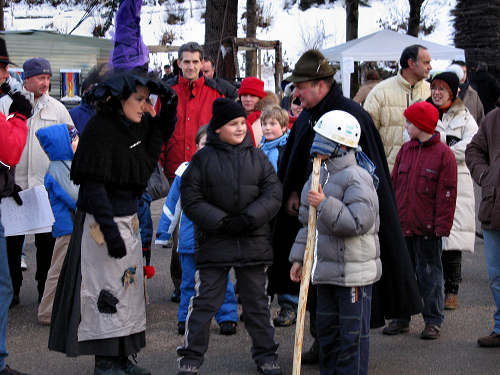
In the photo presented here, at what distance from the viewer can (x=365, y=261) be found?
4.50 m

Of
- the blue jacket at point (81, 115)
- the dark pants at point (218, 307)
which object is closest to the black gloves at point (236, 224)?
the dark pants at point (218, 307)

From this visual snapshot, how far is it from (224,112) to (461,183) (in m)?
2.76

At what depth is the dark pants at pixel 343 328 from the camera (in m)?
4.53

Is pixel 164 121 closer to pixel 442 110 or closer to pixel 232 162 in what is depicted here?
pixel 232 162

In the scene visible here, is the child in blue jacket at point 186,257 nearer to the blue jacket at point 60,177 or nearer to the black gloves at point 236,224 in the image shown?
the blue jacket at point 60,177

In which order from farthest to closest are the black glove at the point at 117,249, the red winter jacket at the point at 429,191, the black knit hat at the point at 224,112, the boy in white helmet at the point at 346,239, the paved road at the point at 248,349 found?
the red winter jacket at the point at 429,191, the paved road at the point at 248,349, the black knit hat at the point at 224,112, the black glove at the point at 117,249, the boy in white helmet at the point at 346,239

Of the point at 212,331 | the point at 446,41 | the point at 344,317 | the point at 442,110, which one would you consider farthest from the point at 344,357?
the point at 446,41

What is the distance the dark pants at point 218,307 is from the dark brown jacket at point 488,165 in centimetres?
171

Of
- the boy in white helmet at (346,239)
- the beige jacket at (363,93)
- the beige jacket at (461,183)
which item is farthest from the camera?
the beige jacket at (363,93)

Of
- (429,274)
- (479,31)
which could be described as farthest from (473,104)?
(479,31)

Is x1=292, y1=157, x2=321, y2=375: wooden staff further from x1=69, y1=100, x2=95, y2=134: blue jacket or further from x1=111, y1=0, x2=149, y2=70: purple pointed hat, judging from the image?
x1=69, y1=100, x2=95, y2=134: blue jacket

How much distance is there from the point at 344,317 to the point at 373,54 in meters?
15.3

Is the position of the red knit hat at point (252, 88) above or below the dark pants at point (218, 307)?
above

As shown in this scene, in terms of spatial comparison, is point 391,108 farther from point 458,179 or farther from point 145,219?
point 145,219
